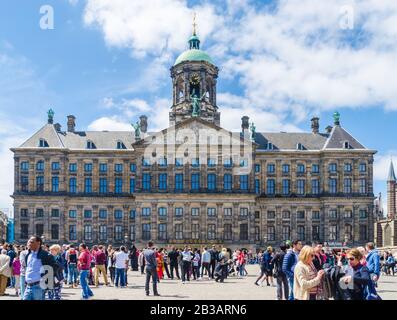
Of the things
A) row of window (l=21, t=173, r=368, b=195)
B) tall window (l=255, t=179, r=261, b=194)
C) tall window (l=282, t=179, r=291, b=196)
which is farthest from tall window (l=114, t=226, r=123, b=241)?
tall window (l=282, t=179, r=291, b=196)

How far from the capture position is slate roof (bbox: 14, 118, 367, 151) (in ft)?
221

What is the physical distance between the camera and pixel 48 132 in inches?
2682

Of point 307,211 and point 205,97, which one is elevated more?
point 205,97

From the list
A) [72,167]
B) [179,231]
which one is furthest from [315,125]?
[72,167]

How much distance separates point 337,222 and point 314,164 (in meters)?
6.88

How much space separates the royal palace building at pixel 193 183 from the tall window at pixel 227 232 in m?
0.11

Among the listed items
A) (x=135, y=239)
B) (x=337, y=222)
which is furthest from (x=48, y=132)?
(x=337, y=222)

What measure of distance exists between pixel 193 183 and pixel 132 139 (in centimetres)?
1028

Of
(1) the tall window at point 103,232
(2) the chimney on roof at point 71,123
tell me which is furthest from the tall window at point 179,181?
(2) the chimney on roof at point 71,123

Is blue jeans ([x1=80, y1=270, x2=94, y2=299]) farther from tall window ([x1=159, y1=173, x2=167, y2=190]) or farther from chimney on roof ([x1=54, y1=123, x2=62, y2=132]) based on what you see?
chimney on roof ([x1=54, y1=123, x2=62, y2=132])

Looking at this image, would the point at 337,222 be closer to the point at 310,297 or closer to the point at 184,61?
the point at 184,61

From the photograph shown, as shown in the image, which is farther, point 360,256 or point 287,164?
point 287,164

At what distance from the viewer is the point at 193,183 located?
210 ft
